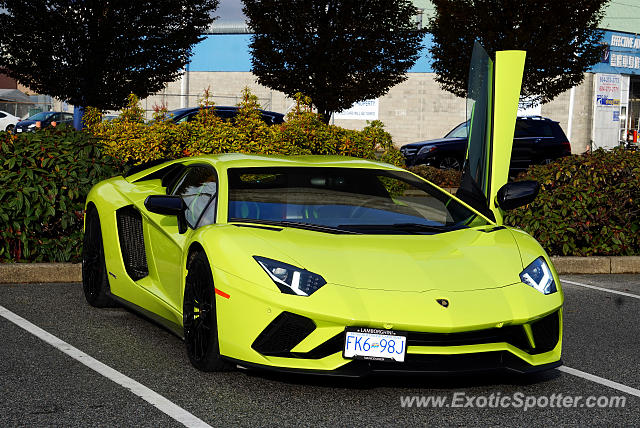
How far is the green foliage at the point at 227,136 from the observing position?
11.1m

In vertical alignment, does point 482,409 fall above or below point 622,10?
below

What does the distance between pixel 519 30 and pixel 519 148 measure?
2.65 meters

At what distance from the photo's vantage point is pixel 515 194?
6.20 metres

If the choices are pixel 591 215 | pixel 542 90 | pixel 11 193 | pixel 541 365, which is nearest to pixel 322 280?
pixel 541 365

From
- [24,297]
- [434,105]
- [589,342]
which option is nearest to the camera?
[589,342]

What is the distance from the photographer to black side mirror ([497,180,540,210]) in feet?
20.3

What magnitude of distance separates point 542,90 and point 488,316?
2057 centimetres

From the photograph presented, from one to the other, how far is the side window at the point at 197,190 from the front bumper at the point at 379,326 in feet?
3.27

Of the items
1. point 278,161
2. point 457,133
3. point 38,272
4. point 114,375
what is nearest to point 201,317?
point 114,375

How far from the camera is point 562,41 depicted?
2242 centimetres

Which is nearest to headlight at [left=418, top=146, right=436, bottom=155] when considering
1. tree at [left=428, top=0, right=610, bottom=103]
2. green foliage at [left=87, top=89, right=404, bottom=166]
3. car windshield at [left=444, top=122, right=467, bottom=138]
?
car windshield at [left=444, top=122, right=467, bottom=138]

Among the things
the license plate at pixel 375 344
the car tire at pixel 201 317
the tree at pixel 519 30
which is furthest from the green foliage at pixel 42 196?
the tree at pixel 519 30

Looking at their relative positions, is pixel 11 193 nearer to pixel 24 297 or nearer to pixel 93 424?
pixel 24 297

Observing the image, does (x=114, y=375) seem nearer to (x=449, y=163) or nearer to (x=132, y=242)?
(x=132, y=242)
